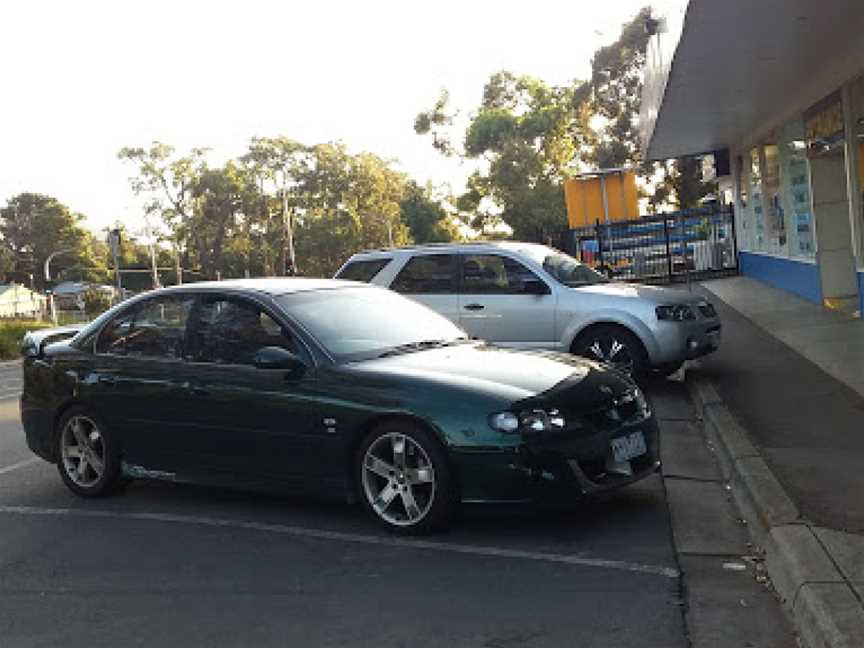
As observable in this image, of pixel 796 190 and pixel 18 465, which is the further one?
pixel 796 190

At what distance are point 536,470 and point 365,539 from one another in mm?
1092

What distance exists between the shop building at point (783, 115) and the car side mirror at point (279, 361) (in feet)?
15.7

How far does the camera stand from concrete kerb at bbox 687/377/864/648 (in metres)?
3.75

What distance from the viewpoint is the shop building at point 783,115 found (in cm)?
980

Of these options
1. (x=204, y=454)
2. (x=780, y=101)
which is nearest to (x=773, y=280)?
(x=780, y=101)

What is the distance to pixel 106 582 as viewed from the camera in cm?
516

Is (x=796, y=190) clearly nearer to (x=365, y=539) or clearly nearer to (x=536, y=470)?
A: (x=536, y=470)

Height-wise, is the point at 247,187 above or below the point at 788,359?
above

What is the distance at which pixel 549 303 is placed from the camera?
10.1 m

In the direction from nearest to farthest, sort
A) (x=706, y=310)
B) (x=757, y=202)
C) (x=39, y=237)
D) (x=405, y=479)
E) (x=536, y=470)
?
(x=536, y=470) < (x=405, y=479) < (x=706, y=310) < (x=757, y=202) < (x=39, y=237)

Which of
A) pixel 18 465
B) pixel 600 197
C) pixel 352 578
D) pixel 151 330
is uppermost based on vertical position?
pixel 600 197

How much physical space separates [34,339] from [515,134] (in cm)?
5212

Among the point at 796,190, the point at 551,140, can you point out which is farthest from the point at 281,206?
the point at 796,190

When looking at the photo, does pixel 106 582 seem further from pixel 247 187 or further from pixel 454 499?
pixel 247 187
